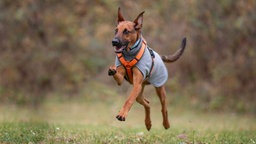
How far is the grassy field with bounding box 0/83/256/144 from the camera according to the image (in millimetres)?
7891

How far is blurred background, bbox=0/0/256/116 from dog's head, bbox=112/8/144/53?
11041 millimetres

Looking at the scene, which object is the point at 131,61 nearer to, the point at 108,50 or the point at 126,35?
the point at 126,35

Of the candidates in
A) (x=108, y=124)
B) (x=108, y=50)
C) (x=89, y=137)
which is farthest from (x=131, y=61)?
(x=108, y=50)

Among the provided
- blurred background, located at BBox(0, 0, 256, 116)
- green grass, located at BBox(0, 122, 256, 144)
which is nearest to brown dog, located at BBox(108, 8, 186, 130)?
green grass, located at BBox(0, 122, 256, 144)

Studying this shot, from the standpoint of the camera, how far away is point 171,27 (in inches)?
811

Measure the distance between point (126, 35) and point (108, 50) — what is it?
1431cm

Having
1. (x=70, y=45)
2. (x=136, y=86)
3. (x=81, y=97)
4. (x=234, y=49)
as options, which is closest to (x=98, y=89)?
(x=81, y=97)

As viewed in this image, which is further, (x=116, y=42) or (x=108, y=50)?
(x=108, y=50)

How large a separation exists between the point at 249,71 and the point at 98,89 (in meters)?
6.08

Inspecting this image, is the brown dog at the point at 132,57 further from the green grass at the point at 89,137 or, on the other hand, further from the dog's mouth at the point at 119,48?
the green grass at the point at 89,137

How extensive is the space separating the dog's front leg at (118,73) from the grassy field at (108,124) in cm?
85

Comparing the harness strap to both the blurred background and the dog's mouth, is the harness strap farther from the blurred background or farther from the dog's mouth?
the blurred background

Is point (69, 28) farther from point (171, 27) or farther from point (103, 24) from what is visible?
point (171, 27)

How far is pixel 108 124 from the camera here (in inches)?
522
